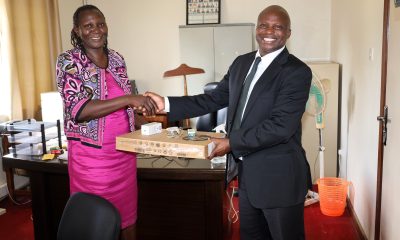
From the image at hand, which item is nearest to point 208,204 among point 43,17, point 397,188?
point 397,188

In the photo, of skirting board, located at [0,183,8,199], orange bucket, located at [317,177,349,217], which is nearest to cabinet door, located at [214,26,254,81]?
orange bucket, located at [317,177,349,217]

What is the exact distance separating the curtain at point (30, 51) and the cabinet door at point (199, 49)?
155cm

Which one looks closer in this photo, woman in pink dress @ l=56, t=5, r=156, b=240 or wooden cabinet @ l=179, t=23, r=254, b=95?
woman in pink dress @ l=56, t=5, r=156, b=240

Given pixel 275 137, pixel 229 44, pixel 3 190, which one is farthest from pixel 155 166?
pixel 229 44

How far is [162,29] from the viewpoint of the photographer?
213 inches

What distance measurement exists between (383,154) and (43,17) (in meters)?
3.87

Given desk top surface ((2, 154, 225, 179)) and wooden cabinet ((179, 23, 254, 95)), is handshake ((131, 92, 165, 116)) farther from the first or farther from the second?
wooden cabinet ((179, 23, 254, 95))

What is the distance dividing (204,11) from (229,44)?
69 centimetres

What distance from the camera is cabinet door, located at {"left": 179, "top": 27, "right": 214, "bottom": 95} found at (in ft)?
15.7

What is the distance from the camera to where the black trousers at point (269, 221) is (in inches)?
67.4

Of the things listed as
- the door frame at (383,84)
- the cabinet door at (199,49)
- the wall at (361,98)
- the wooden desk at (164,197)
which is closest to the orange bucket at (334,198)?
the wall at (361,98)

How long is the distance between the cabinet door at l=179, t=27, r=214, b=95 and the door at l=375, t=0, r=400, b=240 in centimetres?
264

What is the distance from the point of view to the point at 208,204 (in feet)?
8.18

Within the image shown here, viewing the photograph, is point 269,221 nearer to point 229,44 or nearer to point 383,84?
point 383,84
